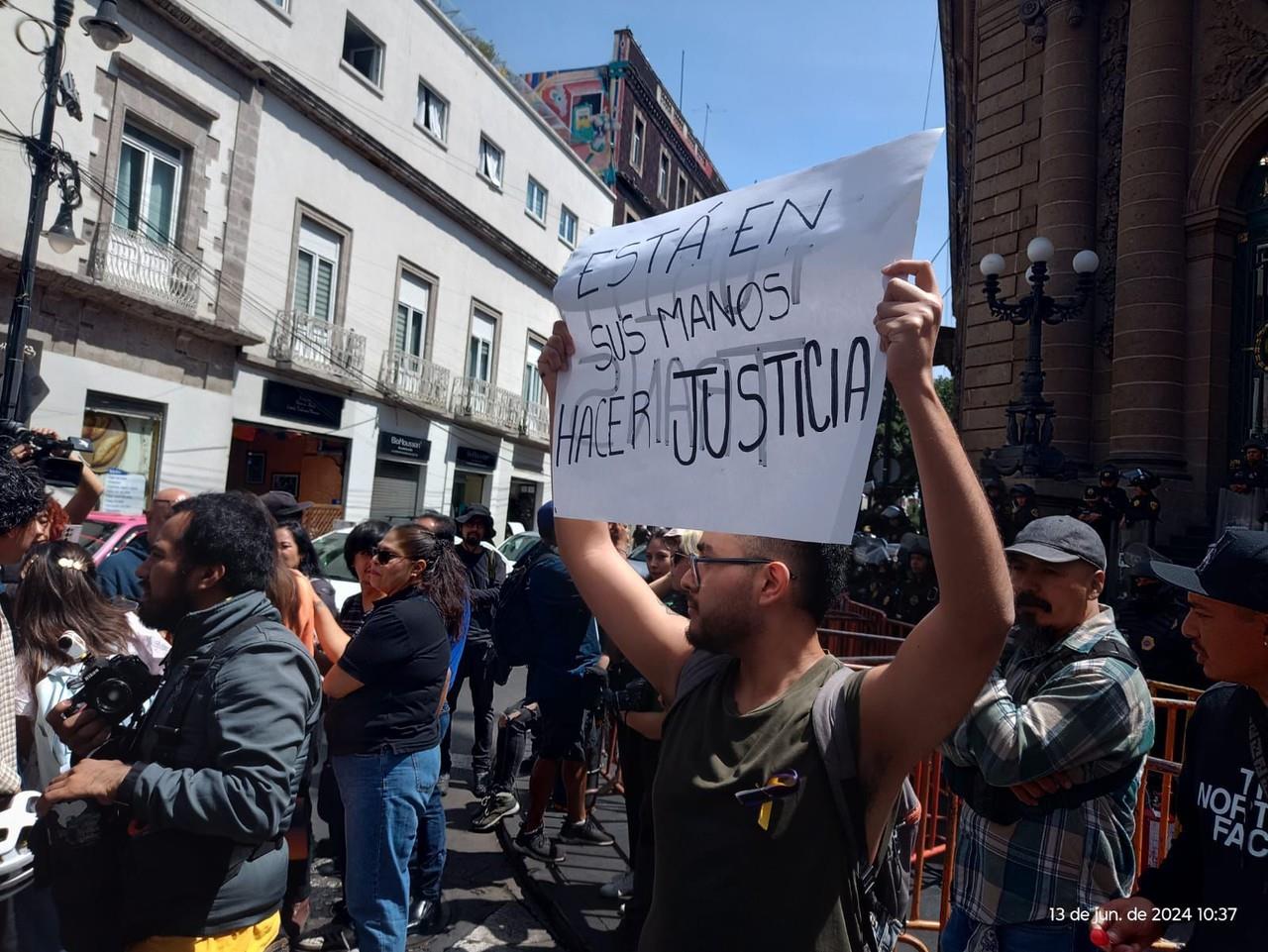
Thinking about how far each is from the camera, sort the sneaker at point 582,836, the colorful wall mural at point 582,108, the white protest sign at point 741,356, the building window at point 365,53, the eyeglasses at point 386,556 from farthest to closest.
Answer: the colorful wall mural at point 582,108, the building window at point 365,53, the sneaker at point 582,836, the eyeglasses at point 386,556, the white protest sign at point 741,356

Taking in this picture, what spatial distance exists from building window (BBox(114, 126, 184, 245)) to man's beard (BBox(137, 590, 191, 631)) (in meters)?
14.4

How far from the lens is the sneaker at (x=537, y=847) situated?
189 inches

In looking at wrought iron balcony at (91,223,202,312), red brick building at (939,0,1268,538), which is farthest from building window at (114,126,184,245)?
red brick building at (939,0,1268,538)

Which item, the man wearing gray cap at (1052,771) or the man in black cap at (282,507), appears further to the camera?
the man in black cap at (282,507)

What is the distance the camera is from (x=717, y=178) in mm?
46656

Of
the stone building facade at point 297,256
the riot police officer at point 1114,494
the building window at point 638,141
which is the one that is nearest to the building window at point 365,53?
the stone building facade at point 297,256

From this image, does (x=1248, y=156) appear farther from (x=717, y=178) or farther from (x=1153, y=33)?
(x=717, y=178)

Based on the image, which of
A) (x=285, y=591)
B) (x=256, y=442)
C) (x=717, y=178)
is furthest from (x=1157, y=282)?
(x=717, y=178)

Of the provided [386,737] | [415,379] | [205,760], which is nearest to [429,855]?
[386,737]

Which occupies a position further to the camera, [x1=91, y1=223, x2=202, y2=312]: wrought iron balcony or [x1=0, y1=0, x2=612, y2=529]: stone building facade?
[x1=0, y1=0, x2=612, y2=529]: stone building facade

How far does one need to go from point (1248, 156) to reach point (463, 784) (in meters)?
10.9

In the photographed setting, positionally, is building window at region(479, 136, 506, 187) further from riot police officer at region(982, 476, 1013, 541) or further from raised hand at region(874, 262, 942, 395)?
raised hand at region(874, 262, 942, 395)

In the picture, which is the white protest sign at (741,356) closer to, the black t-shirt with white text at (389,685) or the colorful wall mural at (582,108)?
the black t-shirt with white text at (389,685)

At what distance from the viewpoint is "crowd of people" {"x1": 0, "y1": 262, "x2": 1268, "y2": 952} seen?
1549 mm
